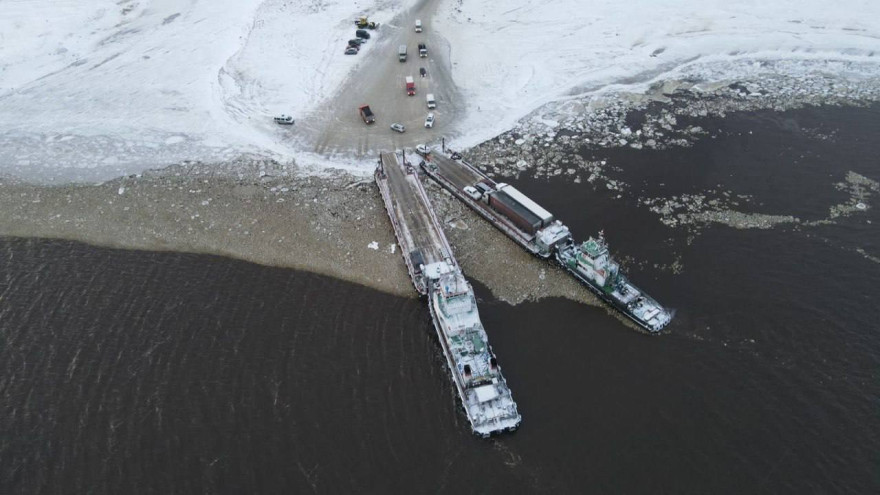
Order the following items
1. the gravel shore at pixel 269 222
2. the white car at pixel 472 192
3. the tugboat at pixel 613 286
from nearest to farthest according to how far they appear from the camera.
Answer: the tugboat at pixel 613 286 → the gravel shore at pixel 269 222 → the white car at pixel 472 192

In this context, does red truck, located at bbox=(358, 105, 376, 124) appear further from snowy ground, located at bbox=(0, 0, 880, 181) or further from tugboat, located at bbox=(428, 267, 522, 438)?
tugboat, located at bbox=(428, 267, 522, 438)

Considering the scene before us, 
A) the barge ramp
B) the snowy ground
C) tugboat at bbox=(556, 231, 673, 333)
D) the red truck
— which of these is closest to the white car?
the barge ramp

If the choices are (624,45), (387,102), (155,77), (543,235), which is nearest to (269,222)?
(387,102)

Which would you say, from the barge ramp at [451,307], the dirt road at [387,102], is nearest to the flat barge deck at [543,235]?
the barge ramp at [451,307]

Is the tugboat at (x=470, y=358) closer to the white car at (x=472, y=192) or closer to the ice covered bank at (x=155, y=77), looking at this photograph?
the white car at (x=472, y=192)

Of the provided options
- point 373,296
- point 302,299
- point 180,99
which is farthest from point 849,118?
point 180,99

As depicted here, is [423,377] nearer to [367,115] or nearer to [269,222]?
[269,222]

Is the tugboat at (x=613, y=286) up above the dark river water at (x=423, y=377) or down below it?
above
